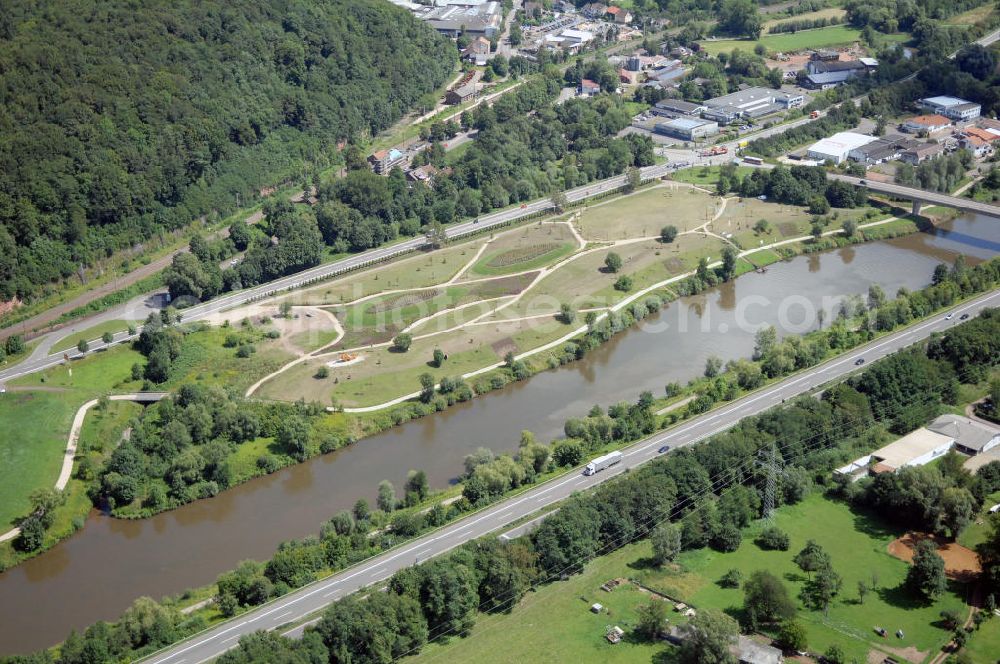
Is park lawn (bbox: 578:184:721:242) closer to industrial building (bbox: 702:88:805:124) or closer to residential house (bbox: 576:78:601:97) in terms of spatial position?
industrial building (bbox: 702:88:805:124)

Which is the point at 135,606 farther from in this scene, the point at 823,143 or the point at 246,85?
the point at 823,143

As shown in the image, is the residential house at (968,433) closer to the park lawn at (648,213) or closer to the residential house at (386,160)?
the park lawn at (648,213)

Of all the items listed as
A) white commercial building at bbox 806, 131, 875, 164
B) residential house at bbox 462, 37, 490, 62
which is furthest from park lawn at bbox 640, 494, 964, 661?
residential house at bbox 462, 37, 490, 62

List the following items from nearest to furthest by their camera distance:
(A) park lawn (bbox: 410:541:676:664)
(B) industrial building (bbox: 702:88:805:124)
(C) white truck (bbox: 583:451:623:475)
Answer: (A) park lawn (bbox: 410:541:676:664), (C) white truck (bbox: 583:451:623:475), (B) industrial building (bbox: 702:88:805:124)

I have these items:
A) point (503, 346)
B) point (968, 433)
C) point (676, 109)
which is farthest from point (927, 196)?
point (503, 346)

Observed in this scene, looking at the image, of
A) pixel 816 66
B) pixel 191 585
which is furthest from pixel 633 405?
pixel 816 66

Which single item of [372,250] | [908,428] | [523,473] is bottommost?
[908,428]
